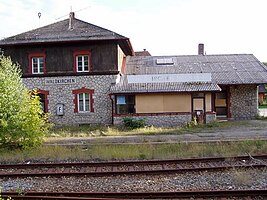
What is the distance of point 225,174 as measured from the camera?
32.2 ft

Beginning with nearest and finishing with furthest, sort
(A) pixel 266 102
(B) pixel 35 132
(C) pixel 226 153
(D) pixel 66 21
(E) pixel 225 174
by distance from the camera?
(E) pixel 225 174 → (C) pixel 226 153 → (B) pixel 35 132 → (D) pixel 66 21 → (A) pixel 266 102

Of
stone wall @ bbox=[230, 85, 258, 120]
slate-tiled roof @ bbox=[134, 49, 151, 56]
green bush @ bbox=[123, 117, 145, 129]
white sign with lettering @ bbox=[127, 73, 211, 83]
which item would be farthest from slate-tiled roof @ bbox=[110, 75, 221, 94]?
slate-tiled roof @ bbox=[134, 49, 151, 56]

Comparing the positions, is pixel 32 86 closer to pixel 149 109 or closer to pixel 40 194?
pixel 149 109

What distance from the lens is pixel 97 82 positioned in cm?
2484

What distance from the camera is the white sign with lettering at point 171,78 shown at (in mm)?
25797

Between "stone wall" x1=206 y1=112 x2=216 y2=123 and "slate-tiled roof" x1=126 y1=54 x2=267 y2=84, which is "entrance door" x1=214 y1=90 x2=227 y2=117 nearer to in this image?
"slate-tiled roof" x1=126 y1=54 x2=267 y2=84

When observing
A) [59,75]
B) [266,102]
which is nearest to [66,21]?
[59,75]

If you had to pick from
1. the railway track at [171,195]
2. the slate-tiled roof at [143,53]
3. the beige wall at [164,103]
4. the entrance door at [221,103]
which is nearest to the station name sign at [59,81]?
the beige wall at [164,103]

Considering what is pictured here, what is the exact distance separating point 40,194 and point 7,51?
64.8ft

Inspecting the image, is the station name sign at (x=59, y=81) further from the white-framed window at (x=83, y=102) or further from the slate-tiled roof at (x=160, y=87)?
the slate-tiled roof at (x=160, y=87)

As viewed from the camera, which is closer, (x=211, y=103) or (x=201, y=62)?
(x=211, y=103)

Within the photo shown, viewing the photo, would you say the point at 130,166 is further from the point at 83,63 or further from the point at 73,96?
the point at 83,63

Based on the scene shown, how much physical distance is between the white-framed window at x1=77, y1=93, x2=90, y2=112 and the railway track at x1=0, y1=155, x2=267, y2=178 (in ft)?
44.8

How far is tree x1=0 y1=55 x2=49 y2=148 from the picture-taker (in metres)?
14.7
